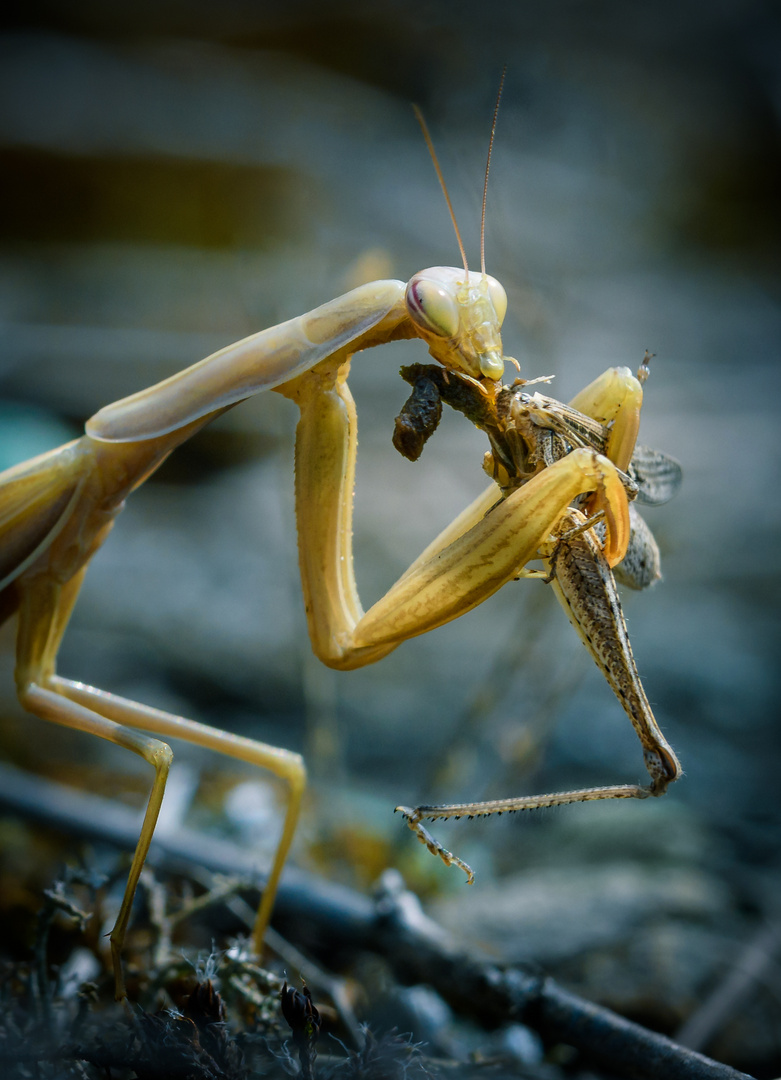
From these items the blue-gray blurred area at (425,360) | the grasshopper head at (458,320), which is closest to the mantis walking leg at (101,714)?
the blue-gray blurred area at (425,360)

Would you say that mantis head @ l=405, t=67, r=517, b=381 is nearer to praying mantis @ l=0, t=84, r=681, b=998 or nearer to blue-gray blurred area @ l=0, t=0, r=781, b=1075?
praying mantis @ l=0, t=84, r=681, b=998

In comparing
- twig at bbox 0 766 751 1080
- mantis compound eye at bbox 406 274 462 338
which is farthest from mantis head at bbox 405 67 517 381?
twig at bbox 0 766 751 1080

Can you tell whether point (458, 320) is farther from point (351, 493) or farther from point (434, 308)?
point (351, 493)

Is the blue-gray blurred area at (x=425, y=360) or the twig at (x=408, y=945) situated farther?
the blue-gray blurred area at (x=425, y=360)

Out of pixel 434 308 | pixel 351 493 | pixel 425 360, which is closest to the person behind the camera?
pixel 434 308

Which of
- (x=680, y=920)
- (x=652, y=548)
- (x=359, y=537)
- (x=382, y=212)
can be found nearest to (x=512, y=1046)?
(x=680, y=920)

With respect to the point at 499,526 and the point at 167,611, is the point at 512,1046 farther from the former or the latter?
the point at 167,611

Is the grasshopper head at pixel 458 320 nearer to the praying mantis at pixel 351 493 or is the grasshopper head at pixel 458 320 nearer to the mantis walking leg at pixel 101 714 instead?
the praying mantis at pixel 351 493

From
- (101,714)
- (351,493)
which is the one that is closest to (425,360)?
(351,493)
